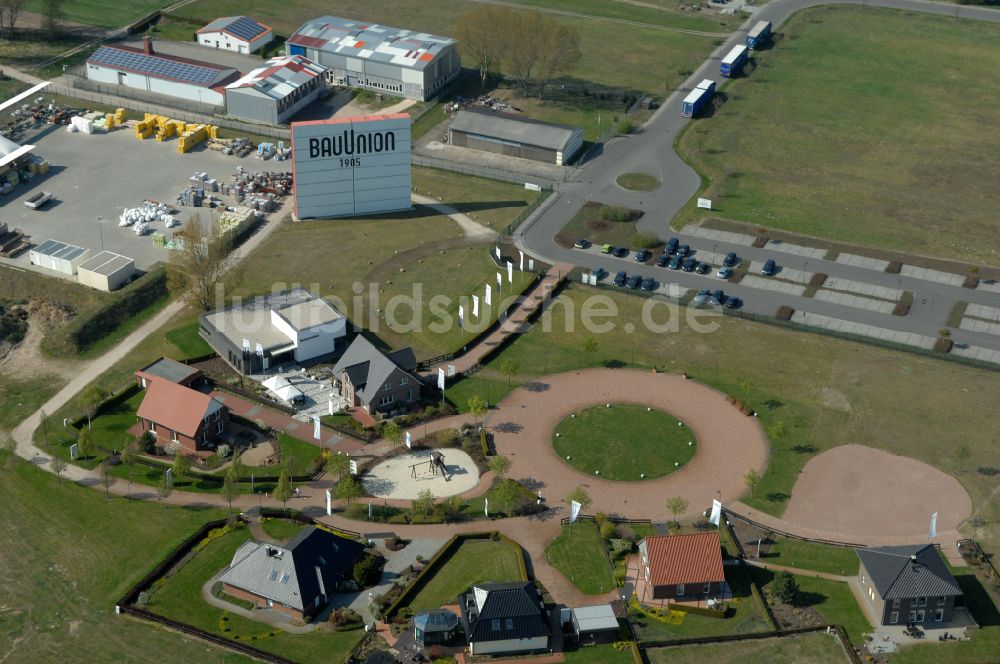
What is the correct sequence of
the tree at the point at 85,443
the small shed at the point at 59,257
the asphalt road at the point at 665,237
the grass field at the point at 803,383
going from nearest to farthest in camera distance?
the tree at the point at 85,443 → the grass field at the point at 803,383 → the asphalt road at the point at 665,237 → the small shed at the point at 59,257

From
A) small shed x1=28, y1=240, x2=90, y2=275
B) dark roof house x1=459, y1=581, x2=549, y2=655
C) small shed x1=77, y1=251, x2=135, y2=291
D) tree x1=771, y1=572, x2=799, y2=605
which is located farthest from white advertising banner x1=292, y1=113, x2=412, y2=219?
tree x1=771, y1=572, x2=799, y2=605

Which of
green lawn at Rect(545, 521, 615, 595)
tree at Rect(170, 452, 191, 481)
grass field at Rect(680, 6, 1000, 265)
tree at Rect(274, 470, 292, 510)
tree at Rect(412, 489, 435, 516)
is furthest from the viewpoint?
grass field at Rect(680, 6, 1000, 265)

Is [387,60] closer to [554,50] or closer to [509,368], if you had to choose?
[554,50]

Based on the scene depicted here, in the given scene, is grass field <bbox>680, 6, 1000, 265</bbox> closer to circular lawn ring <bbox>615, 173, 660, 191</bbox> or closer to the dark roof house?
circular lawn ring <bbox>615, 173, 660, 191</bbox>

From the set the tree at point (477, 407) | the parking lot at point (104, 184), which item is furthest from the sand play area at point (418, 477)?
the parking lot at point (104, 184)

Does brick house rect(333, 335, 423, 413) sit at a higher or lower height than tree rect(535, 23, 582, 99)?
lower

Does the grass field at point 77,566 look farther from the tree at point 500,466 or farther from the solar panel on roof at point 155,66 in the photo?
the solar panel on roof at point 155,66
